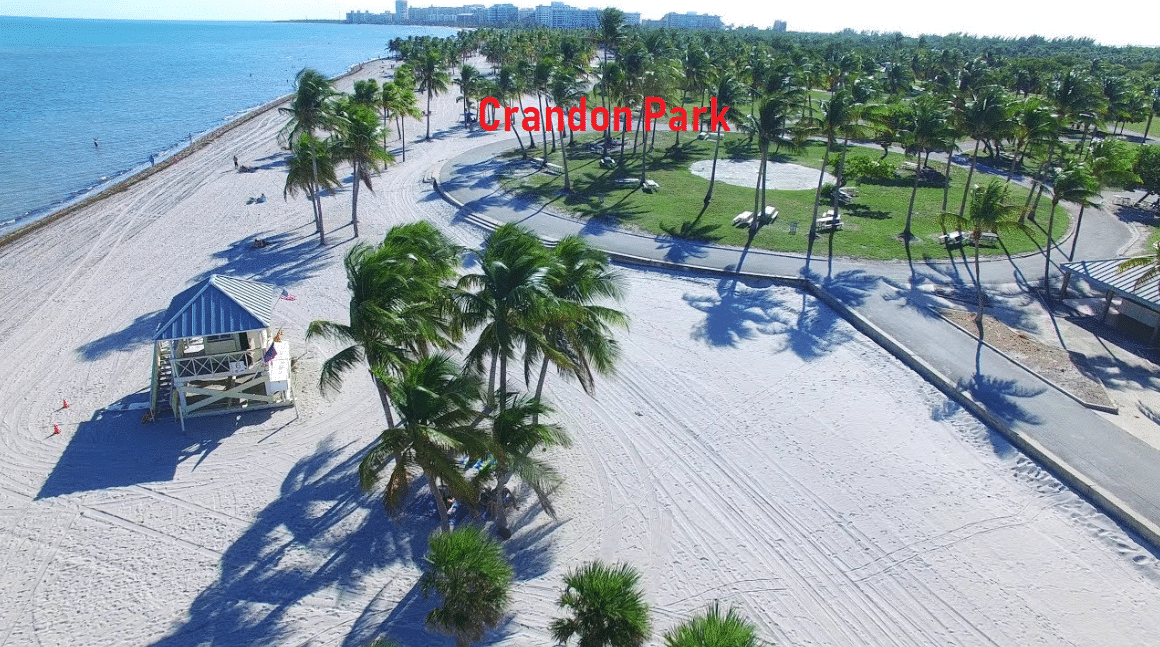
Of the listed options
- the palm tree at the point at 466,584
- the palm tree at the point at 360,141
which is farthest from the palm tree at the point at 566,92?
the palm tree at the point at 466,584

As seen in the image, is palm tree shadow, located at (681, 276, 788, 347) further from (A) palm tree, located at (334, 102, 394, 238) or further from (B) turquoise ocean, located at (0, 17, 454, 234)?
(B) turquoise ocean, located at (0, 17, 454, 234)

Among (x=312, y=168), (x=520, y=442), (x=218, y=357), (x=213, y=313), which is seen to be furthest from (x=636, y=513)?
(x=312, y=168)

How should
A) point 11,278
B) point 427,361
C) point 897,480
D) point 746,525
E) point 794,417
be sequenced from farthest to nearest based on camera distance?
point 11,278 < point 794,417 < point 897,480 < point 746,525 < point 427,361

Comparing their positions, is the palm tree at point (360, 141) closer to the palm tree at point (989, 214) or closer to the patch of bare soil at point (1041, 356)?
the palm tree at point (989, 214)

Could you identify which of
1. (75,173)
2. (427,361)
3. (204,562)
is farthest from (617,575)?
(75,173)

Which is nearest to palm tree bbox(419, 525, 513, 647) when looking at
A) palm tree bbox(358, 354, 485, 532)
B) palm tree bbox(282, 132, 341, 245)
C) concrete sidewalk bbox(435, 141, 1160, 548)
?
palm tree bbox(358, 354, 485, 532)

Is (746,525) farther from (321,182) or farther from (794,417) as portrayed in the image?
(321,182)
